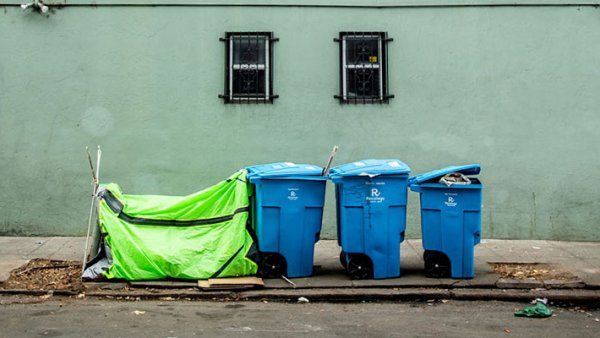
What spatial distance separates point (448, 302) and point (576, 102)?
472 centimetres

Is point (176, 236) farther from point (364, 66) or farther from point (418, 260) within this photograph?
point (364, 66)

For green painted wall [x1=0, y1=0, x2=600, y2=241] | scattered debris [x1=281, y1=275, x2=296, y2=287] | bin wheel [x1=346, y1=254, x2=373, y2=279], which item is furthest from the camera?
green painted wall [x1=0, y1=0, x2=600, y2=241]

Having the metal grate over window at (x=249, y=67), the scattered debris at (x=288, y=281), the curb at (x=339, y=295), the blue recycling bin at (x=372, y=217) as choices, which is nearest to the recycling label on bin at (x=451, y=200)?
the blue recycling bin at (x=372, y=217)

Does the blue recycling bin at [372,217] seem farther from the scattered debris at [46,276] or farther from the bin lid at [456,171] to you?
the scattered debris at [46,276]

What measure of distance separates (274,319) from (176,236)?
1798 millimetres

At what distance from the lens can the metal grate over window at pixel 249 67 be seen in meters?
9.13

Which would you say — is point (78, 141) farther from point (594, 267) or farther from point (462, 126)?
point (594, 267)

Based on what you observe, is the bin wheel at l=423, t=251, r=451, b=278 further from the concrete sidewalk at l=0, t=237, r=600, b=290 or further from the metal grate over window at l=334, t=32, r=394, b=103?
the metal grate over window at l=334, t=32, r=394, b=103

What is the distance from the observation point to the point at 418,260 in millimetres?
7637

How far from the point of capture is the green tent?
21.4ft

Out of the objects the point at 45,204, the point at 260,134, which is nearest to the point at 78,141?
the point at 45,204

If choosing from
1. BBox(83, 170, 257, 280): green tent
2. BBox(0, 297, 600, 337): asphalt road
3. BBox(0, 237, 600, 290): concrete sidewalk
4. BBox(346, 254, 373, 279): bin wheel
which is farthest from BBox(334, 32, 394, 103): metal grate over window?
BBox(0, 297, 600, 337): asphalt road

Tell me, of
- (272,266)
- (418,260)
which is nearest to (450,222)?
(418,260)

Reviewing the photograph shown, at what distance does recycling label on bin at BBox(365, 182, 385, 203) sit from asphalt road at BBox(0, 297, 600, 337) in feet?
3.78
